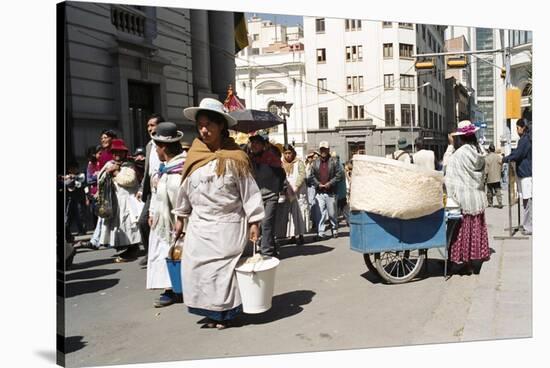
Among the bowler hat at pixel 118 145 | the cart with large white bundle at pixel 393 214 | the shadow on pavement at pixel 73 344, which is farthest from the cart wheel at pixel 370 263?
the shadow on pavement at pixel 73 344

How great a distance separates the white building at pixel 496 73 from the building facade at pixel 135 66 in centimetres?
245

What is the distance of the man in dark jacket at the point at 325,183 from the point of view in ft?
17.0

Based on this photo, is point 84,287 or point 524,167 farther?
point 524,167

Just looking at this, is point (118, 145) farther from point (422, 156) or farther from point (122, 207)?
point (422, 156)

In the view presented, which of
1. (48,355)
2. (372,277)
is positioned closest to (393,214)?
(372,277)

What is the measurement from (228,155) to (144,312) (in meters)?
1.27

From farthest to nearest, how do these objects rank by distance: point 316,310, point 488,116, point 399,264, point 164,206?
1. point 488,116
2. point 399,264
3. point 316,310
4. point 164,206

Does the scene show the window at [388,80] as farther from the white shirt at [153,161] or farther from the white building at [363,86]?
the white shirt at [153,161]

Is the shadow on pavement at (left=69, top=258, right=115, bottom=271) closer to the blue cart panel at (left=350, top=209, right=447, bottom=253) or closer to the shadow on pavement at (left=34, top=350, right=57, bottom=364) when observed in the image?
the shadow on pavement at (left=34, top=350, right=57, bottom=364)

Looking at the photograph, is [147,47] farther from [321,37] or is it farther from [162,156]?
[321,37]

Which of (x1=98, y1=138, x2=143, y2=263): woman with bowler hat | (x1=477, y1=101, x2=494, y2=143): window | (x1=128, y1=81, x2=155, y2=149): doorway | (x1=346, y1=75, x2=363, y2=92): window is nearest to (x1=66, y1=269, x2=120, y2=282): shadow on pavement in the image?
(x1=98, y1=138, x2=143, y2=263): woman with bowler hat

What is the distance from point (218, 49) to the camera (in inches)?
185

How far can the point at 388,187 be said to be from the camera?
16.9 ft

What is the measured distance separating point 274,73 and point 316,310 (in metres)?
1.86
